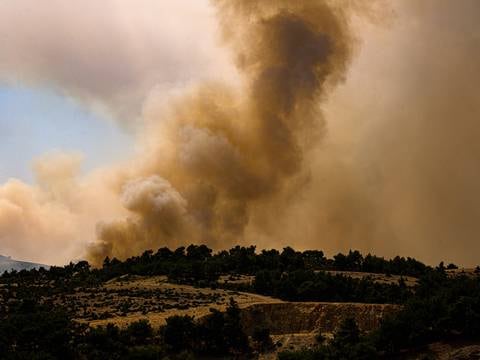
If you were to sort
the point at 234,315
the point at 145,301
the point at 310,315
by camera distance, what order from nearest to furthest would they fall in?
the point at 234,315 → the point at 310,315 → the point at 145,301

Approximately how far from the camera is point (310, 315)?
83.8 metres

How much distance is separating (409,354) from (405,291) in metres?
28.7

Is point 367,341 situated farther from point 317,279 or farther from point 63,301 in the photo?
point 63,301

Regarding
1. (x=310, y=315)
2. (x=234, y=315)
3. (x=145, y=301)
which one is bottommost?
(x=234, y=315)

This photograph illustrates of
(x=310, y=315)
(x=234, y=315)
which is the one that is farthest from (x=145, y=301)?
(x=310, y=315)

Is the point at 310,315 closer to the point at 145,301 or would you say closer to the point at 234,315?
the point at 234,315

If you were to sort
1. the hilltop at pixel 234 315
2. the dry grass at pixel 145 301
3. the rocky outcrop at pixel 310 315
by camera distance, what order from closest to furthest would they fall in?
the hilltop at pixel 234 315
the dry grass at pixel 145 301
the rocky outcrop at pixel 310 315

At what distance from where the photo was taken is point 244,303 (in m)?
86.7

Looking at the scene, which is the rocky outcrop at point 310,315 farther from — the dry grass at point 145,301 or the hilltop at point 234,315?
the dry grass at point 145,301

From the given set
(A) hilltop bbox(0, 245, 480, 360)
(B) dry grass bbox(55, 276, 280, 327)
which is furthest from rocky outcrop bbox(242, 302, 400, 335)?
(B) dry grass bbox(55, 276, 280, 327)

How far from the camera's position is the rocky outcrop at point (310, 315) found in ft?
268

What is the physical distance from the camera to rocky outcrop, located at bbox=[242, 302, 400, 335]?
268 ft

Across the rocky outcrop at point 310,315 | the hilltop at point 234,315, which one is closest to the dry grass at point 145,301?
the hilltop at point 234,315

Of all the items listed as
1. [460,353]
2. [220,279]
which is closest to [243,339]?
[460,353]
